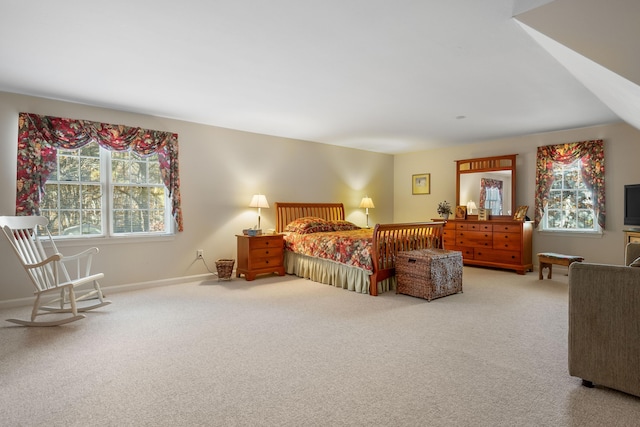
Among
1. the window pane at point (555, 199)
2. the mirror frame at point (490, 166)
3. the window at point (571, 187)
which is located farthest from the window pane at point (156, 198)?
the window pane at point (555, 199)

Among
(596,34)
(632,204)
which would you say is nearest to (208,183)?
(596,34)

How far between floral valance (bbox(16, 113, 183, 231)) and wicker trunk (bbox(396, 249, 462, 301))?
11.5ft

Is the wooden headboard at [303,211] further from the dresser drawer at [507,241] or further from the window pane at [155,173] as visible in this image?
the dresser drawer at [507,241]

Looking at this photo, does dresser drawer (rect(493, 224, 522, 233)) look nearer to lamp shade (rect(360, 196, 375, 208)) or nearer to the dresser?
the dresser

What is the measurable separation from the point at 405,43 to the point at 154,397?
296cm

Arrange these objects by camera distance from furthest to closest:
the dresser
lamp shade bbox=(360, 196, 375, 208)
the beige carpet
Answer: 1. lamp shade bbox=(360, 196, 375, 208)
2. the dresser
3. the beige carpet

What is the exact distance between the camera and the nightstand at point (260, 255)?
529 cm

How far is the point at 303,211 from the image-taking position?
648cm

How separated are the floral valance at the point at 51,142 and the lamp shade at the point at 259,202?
1374mm

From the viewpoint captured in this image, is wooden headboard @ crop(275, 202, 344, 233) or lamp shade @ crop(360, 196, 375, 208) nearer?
wooden headboard @ crop(275, 202, 344, 233)

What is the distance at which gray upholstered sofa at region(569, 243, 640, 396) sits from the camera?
1.97 metres

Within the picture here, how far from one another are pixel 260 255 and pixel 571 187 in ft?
16.7

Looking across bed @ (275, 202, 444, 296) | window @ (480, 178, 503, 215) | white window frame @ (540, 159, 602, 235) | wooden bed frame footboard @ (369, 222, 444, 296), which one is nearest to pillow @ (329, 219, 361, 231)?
bed @ (275, 202, 444, 296)

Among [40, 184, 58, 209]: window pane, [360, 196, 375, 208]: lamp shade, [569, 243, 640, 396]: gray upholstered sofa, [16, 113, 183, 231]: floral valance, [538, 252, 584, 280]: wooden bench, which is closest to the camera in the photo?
[569, 243, 640, 396]: gray upholstered sofa
